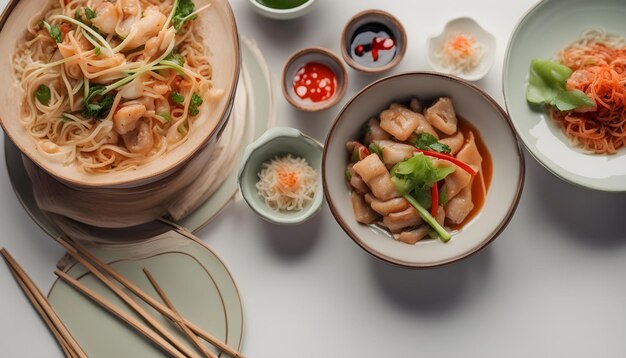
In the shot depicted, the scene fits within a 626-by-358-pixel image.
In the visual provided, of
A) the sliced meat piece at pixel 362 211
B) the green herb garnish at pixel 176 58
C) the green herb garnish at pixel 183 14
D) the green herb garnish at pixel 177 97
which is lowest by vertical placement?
the sliced meat piece at pixel 362 211

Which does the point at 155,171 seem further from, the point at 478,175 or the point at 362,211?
the point at 478,175

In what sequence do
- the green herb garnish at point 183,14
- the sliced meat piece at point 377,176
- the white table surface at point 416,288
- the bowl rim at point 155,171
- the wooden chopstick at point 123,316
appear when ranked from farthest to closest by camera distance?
the white table surface at point 416,288 → the wooden chopstick at point 123,316 → the sliced meat piece at point 377,176 → the green herb garnish at point 183,14 → the bowl rim at point 155,171


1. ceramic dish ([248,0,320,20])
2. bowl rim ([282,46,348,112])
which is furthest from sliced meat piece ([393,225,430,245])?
ceramic dish ([248,0,320,20])

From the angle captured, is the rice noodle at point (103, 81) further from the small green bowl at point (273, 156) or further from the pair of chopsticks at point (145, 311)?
the pair of chopsticks at point (145, 311)

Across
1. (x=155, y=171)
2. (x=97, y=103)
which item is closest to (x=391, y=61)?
(x=155, y=171)

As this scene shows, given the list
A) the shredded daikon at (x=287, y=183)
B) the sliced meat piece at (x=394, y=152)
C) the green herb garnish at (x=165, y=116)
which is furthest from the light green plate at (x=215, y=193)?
the sliced meat piece at (x=394, y=152)

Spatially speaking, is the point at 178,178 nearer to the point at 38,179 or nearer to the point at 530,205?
the point at 38,179

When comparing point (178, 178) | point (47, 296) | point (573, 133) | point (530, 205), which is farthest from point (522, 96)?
point (47, 296)
